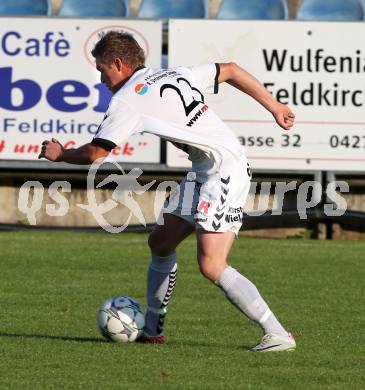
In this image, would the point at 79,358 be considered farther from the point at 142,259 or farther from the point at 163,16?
the point at 163,16

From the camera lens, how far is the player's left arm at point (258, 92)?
8047 mm

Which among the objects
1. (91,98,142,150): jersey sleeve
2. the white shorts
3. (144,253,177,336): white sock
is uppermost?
(91,98,142,150): jersey sleeve

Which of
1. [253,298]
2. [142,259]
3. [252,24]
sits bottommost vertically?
[142,259]

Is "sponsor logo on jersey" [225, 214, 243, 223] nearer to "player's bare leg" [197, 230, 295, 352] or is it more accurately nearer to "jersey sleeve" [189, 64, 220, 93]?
"player's bare leg" [197, 230, 295, 352]

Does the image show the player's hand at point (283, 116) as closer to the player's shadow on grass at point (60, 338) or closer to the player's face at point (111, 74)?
the player's face at point (111, 74)

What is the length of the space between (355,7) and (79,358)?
1099 centimetres

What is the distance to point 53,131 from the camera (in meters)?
16.2

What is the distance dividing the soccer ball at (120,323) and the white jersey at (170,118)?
1.08 m

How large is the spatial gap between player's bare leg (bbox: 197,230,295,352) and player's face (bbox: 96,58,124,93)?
104 centimetres

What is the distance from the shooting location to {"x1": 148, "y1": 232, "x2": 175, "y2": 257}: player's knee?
26.9 ft

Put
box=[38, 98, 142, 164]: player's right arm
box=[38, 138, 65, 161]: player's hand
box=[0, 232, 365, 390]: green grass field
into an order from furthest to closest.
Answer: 1. box=[38, 98, 142, 164]: player's right arm
2. box=[38, 138, 65, 161]: player's hand
3. box=[0, 232, 365, 390]: green grass field

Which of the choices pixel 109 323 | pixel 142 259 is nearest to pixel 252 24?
pixel 142 259

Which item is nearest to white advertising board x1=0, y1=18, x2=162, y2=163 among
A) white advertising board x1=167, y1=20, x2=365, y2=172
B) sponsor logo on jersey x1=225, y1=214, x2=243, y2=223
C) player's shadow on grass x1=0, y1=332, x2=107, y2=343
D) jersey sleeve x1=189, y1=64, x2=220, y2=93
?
white advertising board x1=167, y1=20, x2=365, y2=172

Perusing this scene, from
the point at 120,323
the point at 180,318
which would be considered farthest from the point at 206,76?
the point at 180,318
